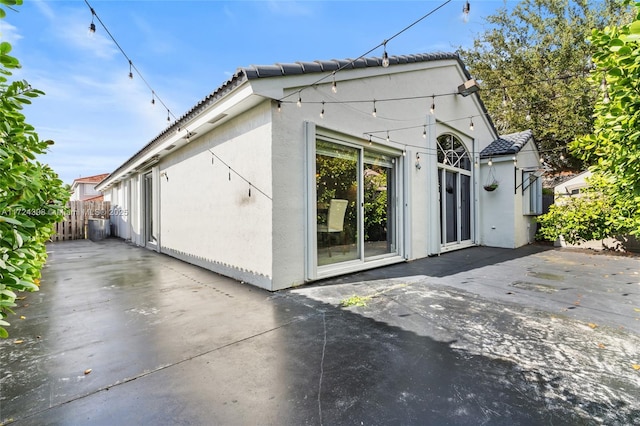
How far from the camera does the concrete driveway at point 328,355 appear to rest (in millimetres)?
1738

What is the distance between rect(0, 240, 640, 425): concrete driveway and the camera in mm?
1738

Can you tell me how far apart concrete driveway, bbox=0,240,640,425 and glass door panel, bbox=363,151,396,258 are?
5.47 ft

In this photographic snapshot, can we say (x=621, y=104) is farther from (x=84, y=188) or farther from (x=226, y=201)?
(x=84, y=188)

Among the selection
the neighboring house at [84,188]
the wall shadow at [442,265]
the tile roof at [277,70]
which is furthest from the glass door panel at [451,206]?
the neighboring house at [84,188]

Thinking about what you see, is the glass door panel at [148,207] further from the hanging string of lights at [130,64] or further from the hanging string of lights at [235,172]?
the hanging string of lights at [130,64]

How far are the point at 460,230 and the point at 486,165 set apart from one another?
2606mm

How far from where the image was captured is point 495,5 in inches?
710

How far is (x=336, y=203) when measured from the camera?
538 cm

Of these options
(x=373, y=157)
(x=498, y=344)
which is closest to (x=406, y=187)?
(x=373, y=157)

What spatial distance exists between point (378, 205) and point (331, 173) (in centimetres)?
162

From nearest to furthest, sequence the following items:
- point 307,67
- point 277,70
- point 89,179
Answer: point 277,70
point 307,67
point 89,179

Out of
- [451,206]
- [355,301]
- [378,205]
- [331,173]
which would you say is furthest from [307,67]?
[451,206]

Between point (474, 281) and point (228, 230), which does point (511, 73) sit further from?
point (228, 230)

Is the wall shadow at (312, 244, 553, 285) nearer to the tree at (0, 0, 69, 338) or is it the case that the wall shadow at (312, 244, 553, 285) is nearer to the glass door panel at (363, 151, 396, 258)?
the glass door panel at (363, 151, 396, 258)
